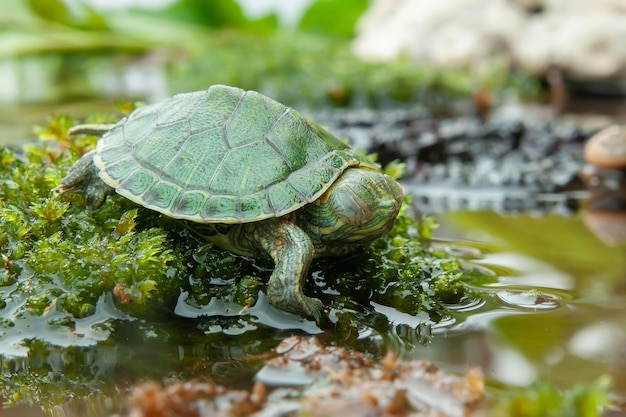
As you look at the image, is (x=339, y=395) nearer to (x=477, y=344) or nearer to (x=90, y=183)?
(x=477, y=344)

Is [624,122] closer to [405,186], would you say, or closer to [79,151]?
[405,186]

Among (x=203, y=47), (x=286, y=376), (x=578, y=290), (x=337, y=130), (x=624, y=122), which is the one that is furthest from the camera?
(x=203, y=47)

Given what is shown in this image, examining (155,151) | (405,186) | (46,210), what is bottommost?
(405,186)

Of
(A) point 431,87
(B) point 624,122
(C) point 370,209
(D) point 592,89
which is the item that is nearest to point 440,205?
(C) point 370,209

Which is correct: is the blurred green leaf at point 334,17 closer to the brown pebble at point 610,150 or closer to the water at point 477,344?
the brown pebble at point 610,150

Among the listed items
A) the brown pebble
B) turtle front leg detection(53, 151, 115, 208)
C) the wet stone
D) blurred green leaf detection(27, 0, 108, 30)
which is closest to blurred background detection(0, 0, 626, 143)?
blurred green leaf detection(27, 0, 108, 30)

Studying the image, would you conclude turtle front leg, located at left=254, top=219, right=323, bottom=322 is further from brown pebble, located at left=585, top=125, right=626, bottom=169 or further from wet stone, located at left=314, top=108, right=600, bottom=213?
brown pebble, located at left=585, top=125, right=626, bottom=169
